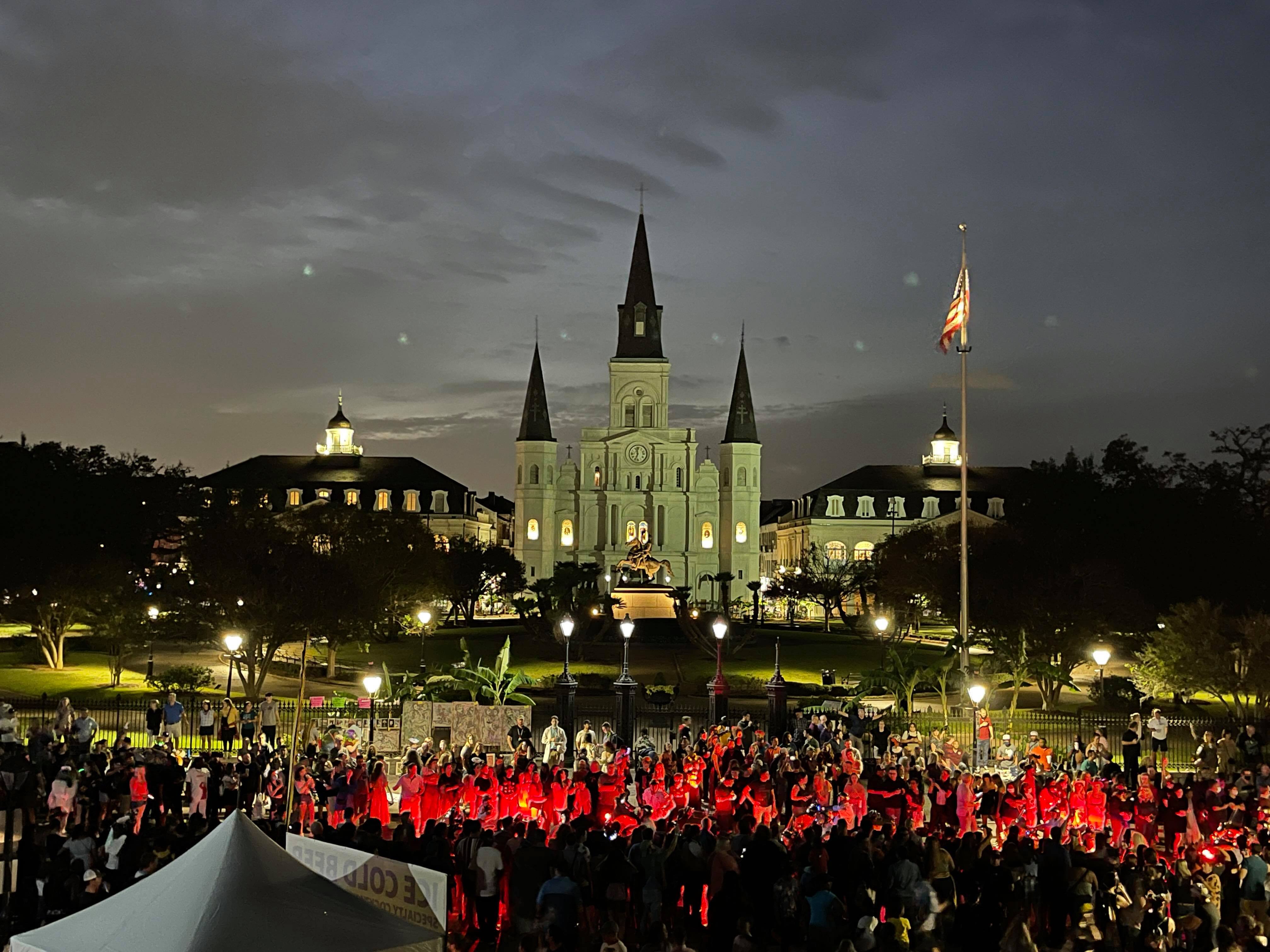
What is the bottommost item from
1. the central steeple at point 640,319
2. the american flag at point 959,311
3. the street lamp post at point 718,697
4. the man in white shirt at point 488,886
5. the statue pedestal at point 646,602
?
the man in white shirt at point 488,886

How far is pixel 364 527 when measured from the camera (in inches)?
2103

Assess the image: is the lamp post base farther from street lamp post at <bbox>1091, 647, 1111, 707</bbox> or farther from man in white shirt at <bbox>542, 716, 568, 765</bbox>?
street lamp post at <bbox>1091, 647, 1111, 707</bbox>

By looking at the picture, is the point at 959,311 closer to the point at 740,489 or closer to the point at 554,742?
the point at 554,742

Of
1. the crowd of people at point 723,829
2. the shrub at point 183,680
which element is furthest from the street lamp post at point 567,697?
the shrub at point 183,680

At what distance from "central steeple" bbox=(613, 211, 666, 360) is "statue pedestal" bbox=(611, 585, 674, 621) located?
67.2 m

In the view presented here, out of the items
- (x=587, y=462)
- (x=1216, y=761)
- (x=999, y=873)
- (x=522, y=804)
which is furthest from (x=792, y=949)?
(x=587, y=462)

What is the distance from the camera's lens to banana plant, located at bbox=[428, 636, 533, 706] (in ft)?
97.7

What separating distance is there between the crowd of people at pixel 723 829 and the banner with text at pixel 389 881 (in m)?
1.36

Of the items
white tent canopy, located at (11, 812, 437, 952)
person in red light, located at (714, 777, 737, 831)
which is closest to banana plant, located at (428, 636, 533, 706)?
person in red light, located at (714, 777, 737, 831)

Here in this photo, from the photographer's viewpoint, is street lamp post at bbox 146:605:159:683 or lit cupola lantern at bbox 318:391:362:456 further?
lit cupola lantern at bbox 318:391:362:456

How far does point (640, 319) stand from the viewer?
126m

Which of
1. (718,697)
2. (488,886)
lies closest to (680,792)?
(488,886)

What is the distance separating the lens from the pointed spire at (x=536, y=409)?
395ft

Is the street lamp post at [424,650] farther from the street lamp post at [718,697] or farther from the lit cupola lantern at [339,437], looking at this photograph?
the lit cupola lantern at [339,437]
